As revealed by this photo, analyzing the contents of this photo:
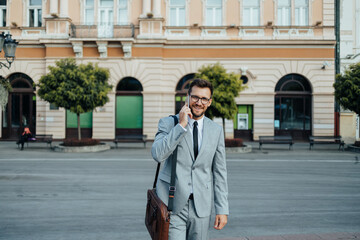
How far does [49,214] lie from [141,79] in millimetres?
17575

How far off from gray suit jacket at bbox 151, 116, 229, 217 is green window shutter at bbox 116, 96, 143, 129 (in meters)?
21.1

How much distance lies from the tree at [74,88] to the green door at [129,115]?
496cm

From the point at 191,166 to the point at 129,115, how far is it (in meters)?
21.4

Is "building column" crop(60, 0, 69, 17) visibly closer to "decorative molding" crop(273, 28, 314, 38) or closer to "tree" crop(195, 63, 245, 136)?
"tree" crop(195, 63, 245, 136)

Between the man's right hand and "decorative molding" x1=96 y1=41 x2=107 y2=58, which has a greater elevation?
"decorative molding" x1=96 y1=41 x2=107 y2=58

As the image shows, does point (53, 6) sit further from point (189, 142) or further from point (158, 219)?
point (158, 219)

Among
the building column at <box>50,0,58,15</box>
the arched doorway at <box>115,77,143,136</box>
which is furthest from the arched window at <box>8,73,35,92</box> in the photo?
the arched doorway at <box>115,77,143,136</box>

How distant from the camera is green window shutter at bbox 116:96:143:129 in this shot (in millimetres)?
24094

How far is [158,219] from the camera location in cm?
284

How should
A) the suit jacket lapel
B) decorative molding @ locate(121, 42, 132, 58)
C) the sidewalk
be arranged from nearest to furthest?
the suit jacket lapel
the sidewalk
decorative molding @ locate(121, 42, 132, 58)

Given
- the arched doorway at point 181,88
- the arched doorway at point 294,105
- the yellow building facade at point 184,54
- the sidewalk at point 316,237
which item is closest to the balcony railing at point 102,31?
the yellow building facade at point 184,54

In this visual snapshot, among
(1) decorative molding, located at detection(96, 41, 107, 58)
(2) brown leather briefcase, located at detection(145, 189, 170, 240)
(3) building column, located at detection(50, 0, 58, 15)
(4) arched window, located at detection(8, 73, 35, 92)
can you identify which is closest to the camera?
(2) brown leather briefcase, located at detection(145, 189, 170, 240)

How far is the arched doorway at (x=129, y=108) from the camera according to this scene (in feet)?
79.0

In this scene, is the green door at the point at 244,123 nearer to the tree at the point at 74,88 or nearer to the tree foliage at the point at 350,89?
the tree foliage at the point at 350,89
